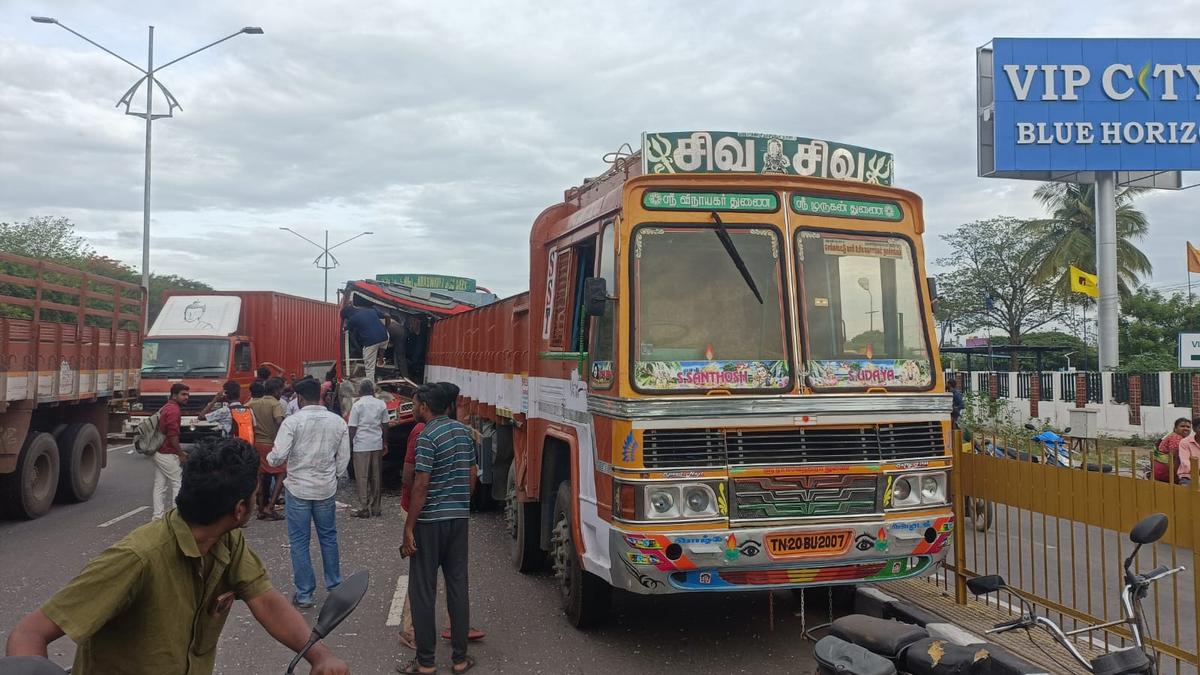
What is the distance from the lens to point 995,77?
25.1 m

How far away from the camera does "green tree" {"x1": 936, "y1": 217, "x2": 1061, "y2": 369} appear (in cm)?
4228

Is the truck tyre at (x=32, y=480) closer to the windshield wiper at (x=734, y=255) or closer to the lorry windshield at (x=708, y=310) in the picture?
the lorry windshield at (x=708, y=310)

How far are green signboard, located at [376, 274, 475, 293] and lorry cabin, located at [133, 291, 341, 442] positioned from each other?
2.88 m

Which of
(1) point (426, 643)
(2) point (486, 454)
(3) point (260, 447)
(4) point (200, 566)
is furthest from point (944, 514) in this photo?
(3) point (260, 447)

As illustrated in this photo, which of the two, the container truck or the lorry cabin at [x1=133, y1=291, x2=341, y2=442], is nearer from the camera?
the container truck

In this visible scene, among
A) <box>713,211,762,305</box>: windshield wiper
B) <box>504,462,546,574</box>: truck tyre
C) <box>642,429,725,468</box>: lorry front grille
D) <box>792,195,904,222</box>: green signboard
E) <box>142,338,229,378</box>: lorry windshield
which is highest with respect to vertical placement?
<box>792,195,904,222</box>: green signboard

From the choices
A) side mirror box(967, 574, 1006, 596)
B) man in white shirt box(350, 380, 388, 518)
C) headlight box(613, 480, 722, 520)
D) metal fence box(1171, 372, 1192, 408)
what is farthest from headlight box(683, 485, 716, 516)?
metal fence box(1171, 372, 1192, 408)

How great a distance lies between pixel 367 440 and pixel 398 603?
4119mm

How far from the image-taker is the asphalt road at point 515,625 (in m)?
5.92

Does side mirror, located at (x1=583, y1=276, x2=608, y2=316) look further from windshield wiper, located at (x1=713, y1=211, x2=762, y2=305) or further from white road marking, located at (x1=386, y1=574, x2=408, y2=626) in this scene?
white road marking, located at (x1=386, y1=574, x2=408, y2=626)

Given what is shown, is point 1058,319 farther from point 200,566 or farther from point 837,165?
point 200,566

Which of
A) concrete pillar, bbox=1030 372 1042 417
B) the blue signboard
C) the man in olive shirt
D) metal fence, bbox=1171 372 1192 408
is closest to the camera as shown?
the man in olive shirt

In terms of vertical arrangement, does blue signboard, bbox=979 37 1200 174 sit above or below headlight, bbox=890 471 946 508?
above

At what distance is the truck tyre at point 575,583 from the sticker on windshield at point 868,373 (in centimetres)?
177
